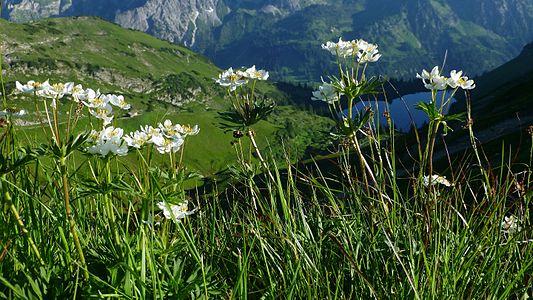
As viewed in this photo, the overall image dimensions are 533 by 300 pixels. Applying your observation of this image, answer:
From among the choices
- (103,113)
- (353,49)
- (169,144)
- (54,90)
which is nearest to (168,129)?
(169,144)

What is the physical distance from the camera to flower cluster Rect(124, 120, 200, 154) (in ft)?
9.09

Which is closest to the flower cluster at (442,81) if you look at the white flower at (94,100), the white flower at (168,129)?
the white flower at (168,129)

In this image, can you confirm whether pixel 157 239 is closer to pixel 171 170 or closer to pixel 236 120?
pixel 171 170

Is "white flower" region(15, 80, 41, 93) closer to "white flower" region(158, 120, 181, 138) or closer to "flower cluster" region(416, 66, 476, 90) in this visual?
"white flower" region(158, 120, 181, 138)

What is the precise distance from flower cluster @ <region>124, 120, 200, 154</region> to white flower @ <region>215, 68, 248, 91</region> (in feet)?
1.92

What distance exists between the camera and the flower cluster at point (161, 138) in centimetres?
277

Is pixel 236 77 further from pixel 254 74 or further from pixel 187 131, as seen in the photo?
pixel 187 131

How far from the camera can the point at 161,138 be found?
9.41ft

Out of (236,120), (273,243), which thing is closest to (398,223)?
(273,243)

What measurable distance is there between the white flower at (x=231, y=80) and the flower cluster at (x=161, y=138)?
1.92 feet

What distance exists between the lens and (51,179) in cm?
296

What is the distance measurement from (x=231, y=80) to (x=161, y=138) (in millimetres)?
1066

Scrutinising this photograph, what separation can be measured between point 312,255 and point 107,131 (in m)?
1.40

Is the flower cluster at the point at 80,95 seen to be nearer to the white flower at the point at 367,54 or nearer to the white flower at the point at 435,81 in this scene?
the white flower at the point at 367,54
